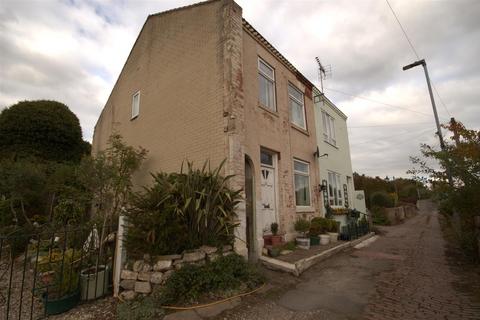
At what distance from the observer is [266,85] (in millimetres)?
8453

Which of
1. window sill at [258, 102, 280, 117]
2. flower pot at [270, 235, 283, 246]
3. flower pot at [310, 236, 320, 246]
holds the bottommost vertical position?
flower pot at [310, 236, 320, 246]

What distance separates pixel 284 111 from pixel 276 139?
1.34 metres

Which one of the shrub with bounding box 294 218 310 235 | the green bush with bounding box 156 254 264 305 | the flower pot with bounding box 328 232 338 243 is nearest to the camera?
the green bush with bounding box 156 254 264 305

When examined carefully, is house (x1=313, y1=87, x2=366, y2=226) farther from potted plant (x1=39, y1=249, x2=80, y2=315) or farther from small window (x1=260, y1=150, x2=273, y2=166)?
potted plant (x1=39, y1=249, x2=80, y2=315)

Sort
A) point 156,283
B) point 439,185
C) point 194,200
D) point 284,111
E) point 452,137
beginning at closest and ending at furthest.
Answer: point 156,283 < point 194,200 < point 439,185 < point 452,137 < point 284,111

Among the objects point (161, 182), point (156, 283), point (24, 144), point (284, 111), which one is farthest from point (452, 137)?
point (24, 144)

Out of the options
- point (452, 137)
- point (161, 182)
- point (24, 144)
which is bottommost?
point (161, 182)

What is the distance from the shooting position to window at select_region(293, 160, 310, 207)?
29.7ft

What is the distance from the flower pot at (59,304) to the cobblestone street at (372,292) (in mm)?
2538

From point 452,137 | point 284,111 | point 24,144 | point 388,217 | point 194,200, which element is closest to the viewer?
point 194,200

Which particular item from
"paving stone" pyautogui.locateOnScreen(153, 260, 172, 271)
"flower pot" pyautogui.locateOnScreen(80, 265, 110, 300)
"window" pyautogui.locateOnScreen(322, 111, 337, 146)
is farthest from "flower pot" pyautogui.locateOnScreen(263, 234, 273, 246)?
"window" pyautogui.locateOnScreen(322, 111, 337, 146)

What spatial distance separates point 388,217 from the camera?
18.7 meters

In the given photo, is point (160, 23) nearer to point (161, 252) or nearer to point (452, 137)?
point (161, 252)

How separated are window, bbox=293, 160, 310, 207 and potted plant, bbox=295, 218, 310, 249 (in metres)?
0.73
